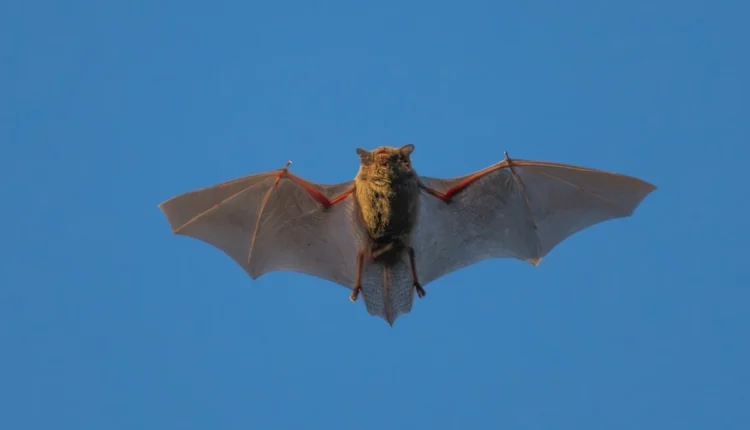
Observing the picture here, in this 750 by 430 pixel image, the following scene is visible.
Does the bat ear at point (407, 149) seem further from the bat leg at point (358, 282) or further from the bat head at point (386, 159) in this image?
the bat leg at point (358, 282)

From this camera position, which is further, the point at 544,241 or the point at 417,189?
the point at 544,241

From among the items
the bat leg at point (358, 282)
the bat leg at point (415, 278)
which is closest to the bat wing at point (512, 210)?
the bat leg at point (415, 278)

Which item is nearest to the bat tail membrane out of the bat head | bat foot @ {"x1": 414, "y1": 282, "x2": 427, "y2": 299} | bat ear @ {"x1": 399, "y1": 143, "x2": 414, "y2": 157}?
bat foot @ {"x1": 414, "y1": 282, "x2": 427, "y2": 299}

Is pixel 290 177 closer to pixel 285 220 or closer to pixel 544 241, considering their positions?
pixel 285 220

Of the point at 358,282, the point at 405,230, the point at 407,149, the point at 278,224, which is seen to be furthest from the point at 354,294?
the point at 407,149

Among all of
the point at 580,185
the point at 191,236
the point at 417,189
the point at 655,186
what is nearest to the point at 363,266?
the point at 417,189

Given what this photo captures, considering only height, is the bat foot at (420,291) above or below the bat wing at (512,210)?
below

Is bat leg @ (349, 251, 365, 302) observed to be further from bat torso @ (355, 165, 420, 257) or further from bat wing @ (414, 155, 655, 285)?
bat wing @ (414, 155, 655, 285)
